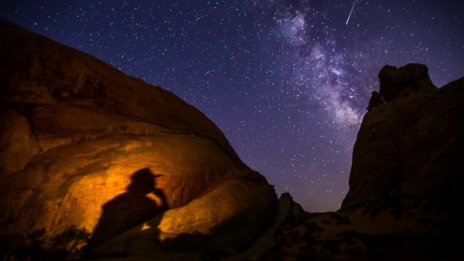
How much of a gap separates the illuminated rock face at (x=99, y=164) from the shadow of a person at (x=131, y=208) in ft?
0.16

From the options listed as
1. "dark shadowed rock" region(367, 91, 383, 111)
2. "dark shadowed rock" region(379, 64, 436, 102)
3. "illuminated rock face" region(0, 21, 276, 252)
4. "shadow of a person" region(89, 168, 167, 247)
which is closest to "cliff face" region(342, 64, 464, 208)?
"dark shadowed rock" region(379, 64, 436, 102)

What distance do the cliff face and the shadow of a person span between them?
16.1 m

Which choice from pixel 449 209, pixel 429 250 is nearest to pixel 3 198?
pixel 429 250

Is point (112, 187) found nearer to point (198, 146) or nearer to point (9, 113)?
point (198, 146)

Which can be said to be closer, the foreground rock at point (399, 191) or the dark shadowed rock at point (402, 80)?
the foreground rock at point (399, 191)

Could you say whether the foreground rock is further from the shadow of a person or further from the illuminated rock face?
the shadow of a person

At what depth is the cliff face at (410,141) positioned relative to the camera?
818 inches

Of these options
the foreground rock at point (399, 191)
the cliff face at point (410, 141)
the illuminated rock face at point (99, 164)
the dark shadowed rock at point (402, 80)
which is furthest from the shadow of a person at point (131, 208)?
the dark shadowed rock at point (402, 80)

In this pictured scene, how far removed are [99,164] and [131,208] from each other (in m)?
3.51

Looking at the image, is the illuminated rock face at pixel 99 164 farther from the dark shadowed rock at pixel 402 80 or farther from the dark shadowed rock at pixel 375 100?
the dark shadowed rock at pixel 375 100

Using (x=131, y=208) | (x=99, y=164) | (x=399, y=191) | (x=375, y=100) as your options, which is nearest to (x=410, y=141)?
(x=399, y=191)

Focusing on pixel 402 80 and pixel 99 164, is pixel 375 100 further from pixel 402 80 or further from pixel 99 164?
pixel 99 164

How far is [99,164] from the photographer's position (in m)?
16.1

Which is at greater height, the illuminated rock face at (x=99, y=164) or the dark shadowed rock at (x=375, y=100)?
the dark shadowed rock at (x=375, y=100)
